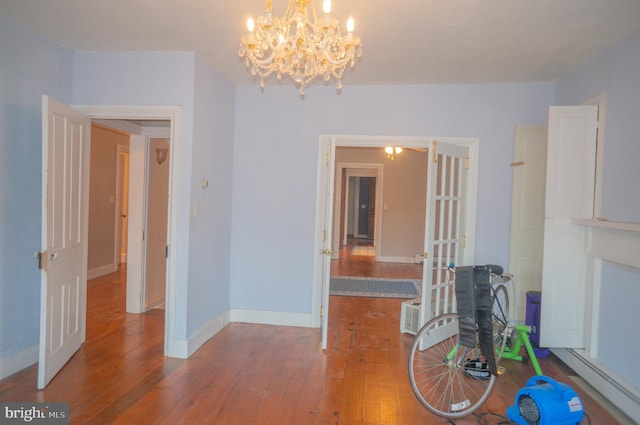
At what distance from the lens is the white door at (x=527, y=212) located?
3.99 metres

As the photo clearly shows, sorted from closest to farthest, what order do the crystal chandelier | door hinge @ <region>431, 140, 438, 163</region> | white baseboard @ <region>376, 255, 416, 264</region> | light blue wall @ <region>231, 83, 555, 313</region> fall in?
1. the crystal chandelier
2. door hinge @ <region>431, 140, 438, 163</region>
3. light blue wall @ <region>231, 83, 555, 313</region>
4. white baseboard @ <region>376, 255, 416, 264</region>

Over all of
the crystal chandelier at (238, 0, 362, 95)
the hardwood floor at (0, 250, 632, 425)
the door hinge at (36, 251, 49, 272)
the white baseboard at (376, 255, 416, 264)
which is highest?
the crystal chandelier at (238, 0, 362, 95)

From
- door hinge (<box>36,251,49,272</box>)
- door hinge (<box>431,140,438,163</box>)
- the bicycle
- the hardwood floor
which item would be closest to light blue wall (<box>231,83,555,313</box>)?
door hinge (<box>431,140,438,163</box>)

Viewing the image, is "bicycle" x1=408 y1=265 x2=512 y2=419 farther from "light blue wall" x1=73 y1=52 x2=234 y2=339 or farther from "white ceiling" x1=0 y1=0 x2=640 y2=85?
"light blue wall" x1=73 y1=52 x2=234 y2=339

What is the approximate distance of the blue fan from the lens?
227 centimetres

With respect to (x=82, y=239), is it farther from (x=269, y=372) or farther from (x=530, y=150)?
(x=530, y=150)

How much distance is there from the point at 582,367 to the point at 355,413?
2.01m

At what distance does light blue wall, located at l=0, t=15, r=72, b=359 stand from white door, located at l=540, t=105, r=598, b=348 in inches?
164

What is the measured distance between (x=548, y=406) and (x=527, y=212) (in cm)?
223

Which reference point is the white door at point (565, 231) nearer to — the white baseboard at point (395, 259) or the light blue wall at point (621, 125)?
the light blue wall at point (621, 125)

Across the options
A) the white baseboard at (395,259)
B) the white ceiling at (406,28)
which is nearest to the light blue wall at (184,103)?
the white ceiling at (406,28)

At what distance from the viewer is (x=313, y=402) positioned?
276cm

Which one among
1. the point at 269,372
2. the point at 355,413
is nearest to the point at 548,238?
the point at 355,413

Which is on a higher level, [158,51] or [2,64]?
[158,51]
